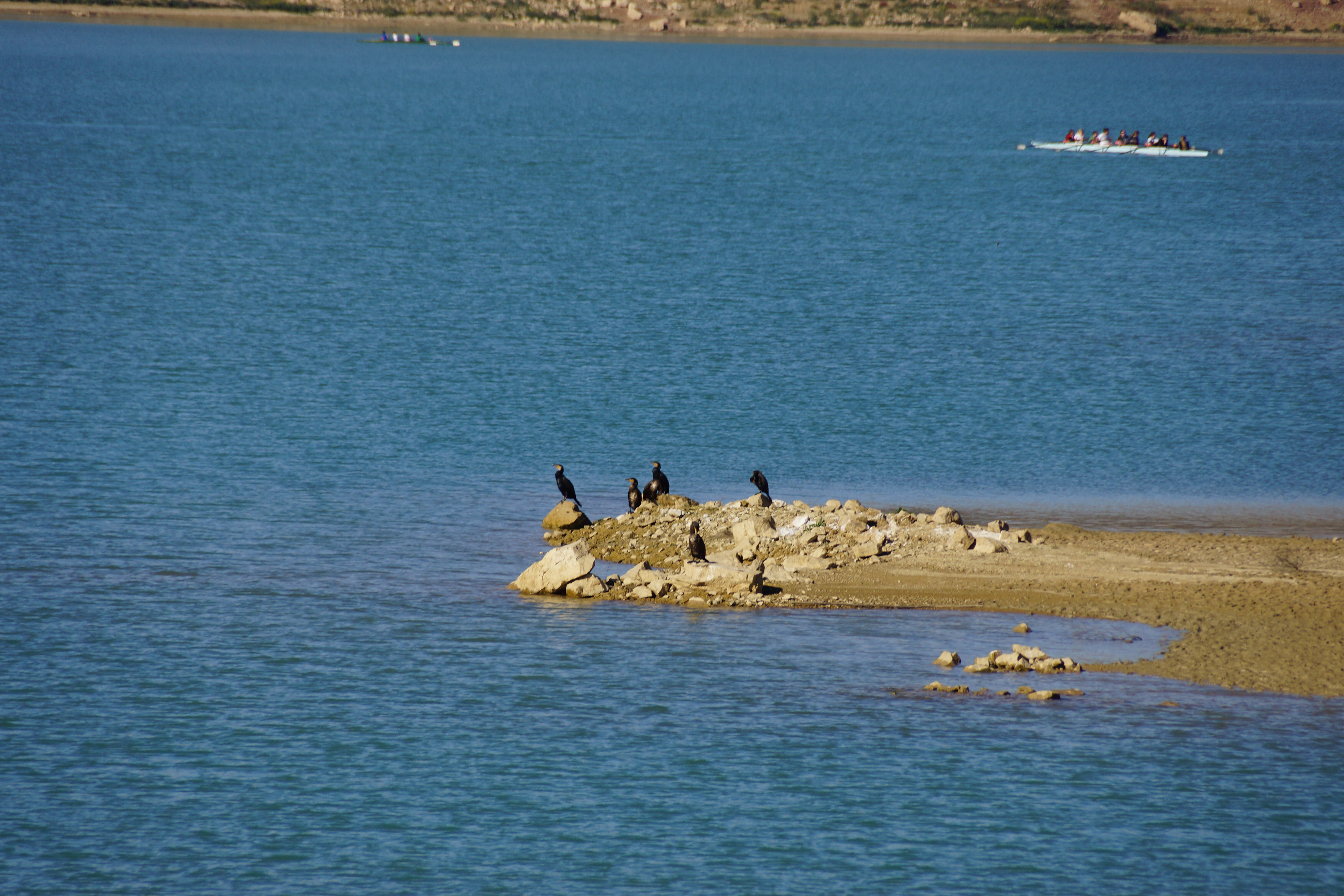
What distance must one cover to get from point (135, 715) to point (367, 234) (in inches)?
2281

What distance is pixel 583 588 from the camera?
94.6 ft

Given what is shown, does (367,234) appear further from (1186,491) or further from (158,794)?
(158,794)

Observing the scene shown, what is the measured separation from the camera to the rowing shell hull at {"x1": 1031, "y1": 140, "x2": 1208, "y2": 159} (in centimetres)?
10706

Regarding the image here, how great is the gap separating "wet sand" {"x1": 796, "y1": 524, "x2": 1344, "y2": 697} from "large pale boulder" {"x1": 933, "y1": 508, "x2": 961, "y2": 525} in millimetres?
1027

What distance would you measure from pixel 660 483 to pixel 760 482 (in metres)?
2.27

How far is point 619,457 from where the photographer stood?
39219mm

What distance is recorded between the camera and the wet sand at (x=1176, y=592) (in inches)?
969

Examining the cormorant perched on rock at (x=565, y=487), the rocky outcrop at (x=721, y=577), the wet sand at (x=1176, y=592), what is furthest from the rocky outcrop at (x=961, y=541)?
the cormorant perched on rock at (x=565, y=487)

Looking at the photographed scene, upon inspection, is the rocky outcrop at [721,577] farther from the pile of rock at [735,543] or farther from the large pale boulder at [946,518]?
the large pale boulder at [946,518]

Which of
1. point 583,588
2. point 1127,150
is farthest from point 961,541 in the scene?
point 1127,150

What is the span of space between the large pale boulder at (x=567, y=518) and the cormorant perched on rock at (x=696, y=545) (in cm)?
357

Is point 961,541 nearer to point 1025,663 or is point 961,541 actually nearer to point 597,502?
point 1025,663

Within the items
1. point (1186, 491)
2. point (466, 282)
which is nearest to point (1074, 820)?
point (1186, 491)

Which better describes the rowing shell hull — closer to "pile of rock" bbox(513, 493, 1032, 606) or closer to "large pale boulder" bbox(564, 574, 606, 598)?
"pile of rock" bbox(513, 493, 1032, 606)
